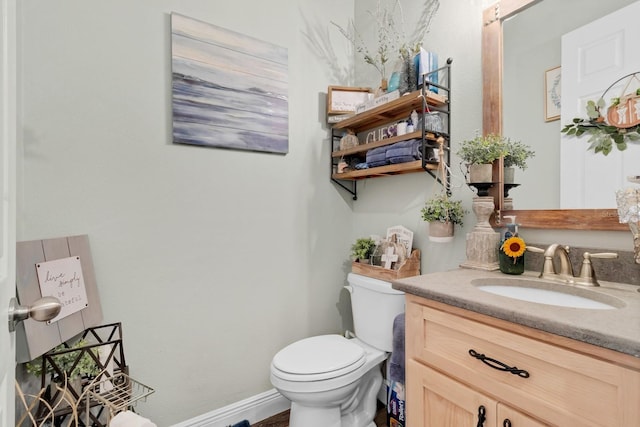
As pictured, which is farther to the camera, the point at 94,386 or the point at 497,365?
the point at 94,386

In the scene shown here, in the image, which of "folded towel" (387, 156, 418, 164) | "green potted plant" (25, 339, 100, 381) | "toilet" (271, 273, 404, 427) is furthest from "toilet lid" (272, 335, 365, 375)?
"folded towel" (387, 156, 418, 164)

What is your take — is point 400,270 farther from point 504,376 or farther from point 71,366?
point 71,366

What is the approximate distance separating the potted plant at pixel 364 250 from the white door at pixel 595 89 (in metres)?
0.91

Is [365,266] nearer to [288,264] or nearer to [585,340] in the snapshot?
[288,264]

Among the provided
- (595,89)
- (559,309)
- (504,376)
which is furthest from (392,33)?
(504,376)

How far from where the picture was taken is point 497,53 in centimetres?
129

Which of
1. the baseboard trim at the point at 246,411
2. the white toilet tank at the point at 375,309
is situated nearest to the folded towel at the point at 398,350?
the white toilet tank at the point at 375,309

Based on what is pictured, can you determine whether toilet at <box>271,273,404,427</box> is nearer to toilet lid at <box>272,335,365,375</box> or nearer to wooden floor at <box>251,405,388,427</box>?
toilet lid at <box>272,335,365,375</box>

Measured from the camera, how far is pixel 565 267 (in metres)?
1.05

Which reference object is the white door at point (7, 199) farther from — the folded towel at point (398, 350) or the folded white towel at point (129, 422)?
the folded towel at point (398, 350)

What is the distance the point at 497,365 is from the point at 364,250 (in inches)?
39.8

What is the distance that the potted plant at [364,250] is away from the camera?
1.76 meters

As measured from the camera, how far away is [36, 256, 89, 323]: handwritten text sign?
1084 mm

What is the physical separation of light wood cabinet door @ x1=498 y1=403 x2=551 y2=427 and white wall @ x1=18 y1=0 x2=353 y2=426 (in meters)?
1.20
